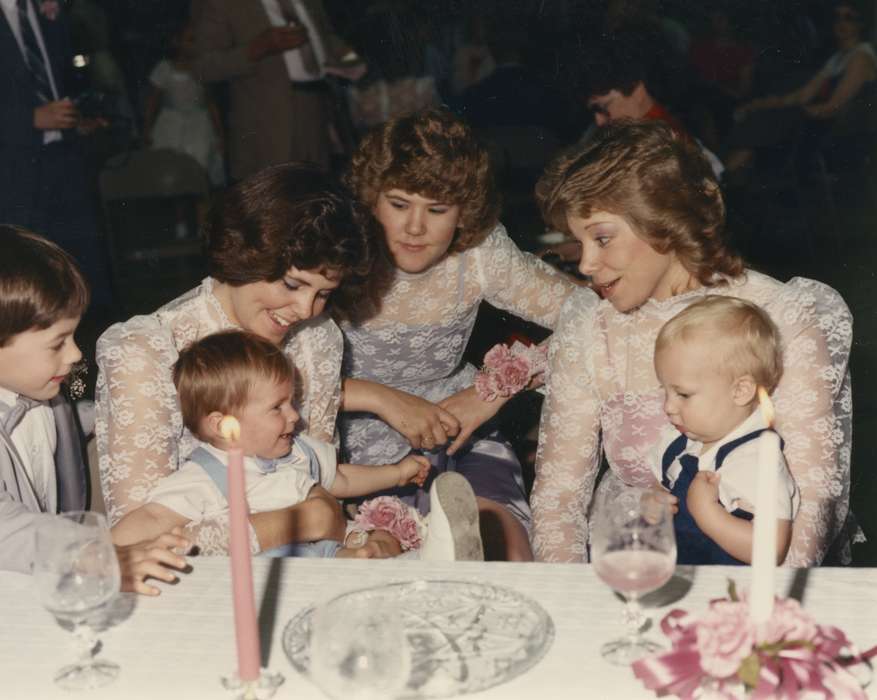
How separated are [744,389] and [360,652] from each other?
45.0 inches

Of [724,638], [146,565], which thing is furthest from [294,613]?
[724,638]

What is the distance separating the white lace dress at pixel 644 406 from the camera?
2.19 metres

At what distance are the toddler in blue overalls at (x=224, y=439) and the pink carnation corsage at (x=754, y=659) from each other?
1.00 meters

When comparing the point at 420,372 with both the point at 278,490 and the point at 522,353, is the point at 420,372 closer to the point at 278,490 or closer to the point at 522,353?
the point at 522,353

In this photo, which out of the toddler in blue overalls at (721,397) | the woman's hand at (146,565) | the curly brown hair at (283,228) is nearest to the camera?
the woman's hand at (146,565)

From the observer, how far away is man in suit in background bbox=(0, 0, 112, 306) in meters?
5.00

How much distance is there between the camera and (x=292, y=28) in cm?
541

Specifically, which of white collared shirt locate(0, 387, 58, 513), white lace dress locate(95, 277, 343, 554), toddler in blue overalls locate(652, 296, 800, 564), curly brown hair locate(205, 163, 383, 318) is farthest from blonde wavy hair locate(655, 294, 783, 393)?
white collared shirt locate(0, 387, 58, 513)

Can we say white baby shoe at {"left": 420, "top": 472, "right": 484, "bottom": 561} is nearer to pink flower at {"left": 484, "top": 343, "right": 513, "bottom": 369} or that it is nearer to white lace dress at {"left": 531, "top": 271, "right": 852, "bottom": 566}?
white lace dress at {"left": 531, "top": 271, "right": 852, "bottom": 566}

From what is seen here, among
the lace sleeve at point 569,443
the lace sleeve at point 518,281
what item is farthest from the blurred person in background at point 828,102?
the lace sleeve at point 569,443

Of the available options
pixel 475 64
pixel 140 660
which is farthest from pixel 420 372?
pixel 475 64

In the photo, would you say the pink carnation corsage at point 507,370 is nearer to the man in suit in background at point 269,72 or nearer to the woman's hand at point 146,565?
the woman's hand at point 146,565

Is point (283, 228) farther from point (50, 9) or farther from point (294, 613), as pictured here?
point (50, 9)

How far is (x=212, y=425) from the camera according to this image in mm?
2221
